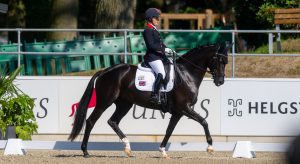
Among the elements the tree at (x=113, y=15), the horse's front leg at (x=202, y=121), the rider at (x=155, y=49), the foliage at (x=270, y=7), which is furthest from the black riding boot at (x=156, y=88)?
the foliage at (x=270, y=7)

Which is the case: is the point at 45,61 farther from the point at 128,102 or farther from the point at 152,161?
the point at 152,161

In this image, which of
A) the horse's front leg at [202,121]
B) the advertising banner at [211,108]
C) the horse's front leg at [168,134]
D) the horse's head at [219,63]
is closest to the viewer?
the horse's front leg at [202,121]

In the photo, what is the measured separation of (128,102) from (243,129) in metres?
3.77

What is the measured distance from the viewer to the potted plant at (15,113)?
1412cm

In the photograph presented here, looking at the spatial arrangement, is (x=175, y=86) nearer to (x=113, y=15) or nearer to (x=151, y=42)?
(x=151, y=42)

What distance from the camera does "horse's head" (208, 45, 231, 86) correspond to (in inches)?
506

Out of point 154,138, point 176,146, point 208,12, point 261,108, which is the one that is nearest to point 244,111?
point 261,108

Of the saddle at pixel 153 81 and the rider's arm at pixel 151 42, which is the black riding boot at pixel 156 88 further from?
the rider's arm at pixel 151 42

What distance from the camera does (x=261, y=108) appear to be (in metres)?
16.0

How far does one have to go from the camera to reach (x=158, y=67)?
1251cm

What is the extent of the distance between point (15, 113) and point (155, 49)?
11.0ft

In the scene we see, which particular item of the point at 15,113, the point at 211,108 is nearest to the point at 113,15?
the point at 211,108

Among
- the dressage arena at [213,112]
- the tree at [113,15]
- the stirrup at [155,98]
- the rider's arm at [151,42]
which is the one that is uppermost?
the tree at [113,15]

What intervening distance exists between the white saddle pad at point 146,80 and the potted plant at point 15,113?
2.50 meters
